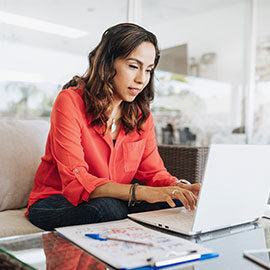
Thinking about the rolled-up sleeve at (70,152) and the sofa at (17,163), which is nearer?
the rolled-up sleeve at (70,152)

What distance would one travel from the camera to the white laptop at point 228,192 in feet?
2.81

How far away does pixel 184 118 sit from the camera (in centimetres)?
332

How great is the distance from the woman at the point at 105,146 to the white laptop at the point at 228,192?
0.16 metres

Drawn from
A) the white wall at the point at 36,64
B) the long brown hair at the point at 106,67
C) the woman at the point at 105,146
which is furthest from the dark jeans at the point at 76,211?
the white wall at the point at 36,64

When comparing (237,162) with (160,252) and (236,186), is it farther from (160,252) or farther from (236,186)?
(160,252)

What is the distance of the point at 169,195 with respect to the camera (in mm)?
1123

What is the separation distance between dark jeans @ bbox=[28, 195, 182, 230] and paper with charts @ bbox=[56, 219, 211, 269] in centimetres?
17

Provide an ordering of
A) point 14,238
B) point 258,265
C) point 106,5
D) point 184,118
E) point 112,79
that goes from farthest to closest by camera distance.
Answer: point 184,118
point 106,5
point 112,79
point 14,238
point 258,265

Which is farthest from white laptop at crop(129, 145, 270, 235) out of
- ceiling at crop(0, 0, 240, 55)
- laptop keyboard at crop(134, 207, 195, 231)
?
ceiling at crop(0, 0, 240, 55)

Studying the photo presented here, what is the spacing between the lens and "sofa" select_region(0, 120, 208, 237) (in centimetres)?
154

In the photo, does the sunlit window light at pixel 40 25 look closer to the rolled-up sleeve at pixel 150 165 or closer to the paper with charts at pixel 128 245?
the rolled-up sleeve at pixel 150 165

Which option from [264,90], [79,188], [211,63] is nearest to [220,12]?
[211,63]

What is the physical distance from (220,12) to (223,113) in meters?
1.02

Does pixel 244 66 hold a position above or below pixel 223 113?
above
